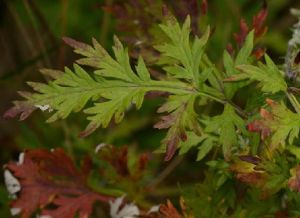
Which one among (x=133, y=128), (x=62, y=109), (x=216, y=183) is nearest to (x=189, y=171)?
(x=133, y=128)

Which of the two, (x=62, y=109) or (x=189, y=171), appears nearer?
(x=62, y=109)

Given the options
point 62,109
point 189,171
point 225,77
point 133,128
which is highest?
point 62,109

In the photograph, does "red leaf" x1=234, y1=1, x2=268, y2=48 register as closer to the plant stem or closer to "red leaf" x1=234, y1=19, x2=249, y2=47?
"red leaf" x1=234, y1=19, x2=249, y2=47

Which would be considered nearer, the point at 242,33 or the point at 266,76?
the point at 266,76

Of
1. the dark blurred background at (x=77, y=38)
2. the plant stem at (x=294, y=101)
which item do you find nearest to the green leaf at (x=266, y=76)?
the plant stem at (x=294, y=101)

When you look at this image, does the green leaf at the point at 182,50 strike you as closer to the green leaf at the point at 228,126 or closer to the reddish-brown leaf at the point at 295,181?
the green leaf at the point at 228,126

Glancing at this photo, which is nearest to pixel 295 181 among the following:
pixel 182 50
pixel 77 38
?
pixel 182 50

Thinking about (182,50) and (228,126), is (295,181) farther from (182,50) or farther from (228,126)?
(182,50)

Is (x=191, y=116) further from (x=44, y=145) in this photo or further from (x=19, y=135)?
(x=19, y=135)
